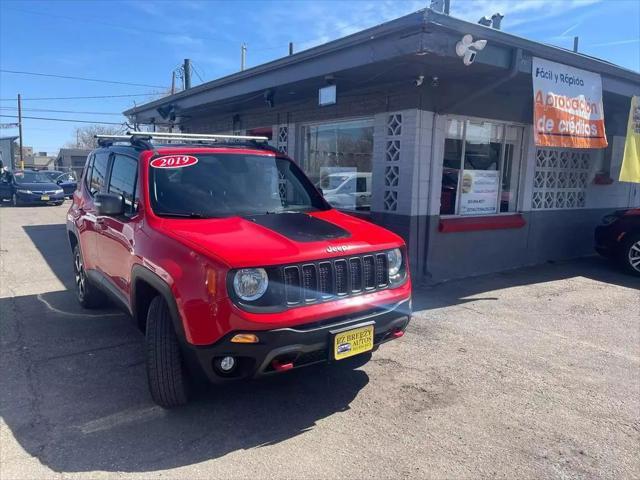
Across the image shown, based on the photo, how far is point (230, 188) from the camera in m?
4.30

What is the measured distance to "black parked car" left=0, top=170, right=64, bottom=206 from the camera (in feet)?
67.9

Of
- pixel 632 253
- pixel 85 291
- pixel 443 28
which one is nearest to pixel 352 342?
Result: pixel 85 291

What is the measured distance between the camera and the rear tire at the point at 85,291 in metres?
5.74

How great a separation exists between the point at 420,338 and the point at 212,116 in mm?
9816

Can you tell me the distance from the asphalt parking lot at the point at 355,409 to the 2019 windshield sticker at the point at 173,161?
1799mm

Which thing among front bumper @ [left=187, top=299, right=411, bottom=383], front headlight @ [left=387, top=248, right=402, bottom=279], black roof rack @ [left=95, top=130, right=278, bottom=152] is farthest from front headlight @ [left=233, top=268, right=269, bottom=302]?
black roof rack @ [left=95, top=130, right=278, bottom=152]

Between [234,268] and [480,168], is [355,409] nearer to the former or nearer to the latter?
[234,268]

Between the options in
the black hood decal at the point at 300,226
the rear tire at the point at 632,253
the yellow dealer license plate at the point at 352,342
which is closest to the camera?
the yellow dealer license plate at the point at 352,342

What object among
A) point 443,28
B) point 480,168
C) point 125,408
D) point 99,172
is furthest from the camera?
point 480,168

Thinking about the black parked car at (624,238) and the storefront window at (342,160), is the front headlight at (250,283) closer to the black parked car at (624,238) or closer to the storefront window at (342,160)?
the storefront window at (342,160)

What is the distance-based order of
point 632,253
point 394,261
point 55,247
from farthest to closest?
point 55,247
point 632,253
point 394,261

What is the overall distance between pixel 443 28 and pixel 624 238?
580 cm

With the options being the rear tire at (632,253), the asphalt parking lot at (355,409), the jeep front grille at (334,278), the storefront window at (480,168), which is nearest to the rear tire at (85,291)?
the asphalt parking lot at (355,409)

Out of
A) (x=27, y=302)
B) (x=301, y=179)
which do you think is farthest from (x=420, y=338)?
(x=27, y=302)
